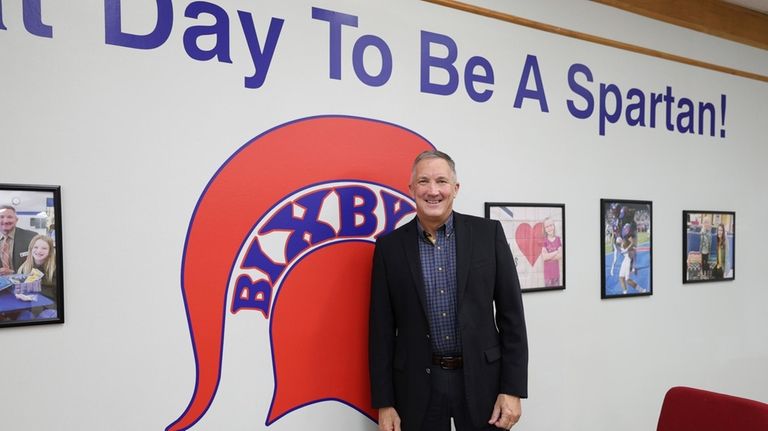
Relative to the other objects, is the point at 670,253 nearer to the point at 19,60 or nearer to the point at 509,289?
the point at 509,289

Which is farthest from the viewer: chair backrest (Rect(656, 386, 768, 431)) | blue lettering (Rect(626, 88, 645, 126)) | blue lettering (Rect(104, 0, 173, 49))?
blue lettering (Rect(626, 88, 645, 126))

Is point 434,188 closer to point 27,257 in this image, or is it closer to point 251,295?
point 251,295

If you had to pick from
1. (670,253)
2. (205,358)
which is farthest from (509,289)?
(670,253)

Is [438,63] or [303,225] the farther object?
[438,63]

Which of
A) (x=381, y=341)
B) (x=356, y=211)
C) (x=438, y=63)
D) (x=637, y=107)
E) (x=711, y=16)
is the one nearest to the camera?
(x=381, y=341)

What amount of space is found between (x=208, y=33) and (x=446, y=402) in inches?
71.4

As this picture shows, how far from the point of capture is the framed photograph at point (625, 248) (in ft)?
11.0

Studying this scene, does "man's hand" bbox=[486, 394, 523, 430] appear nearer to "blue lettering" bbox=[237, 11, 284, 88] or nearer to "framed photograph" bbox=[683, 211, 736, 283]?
"blue lettering" bbox=[237, 11, 284, 88]

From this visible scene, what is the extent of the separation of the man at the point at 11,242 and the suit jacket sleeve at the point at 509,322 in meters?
1.82

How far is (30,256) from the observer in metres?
1.99

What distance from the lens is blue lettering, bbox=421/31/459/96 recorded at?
276 centimetres

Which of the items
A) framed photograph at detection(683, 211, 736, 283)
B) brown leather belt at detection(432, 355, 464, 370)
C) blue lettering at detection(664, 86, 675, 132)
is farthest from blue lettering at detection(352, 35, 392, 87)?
framed photograph at detection(683, 211, 736, 283)

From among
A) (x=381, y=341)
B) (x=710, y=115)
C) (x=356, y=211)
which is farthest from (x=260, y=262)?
(x=710, y=115)

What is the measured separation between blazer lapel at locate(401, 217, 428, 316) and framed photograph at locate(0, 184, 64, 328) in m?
1.32
